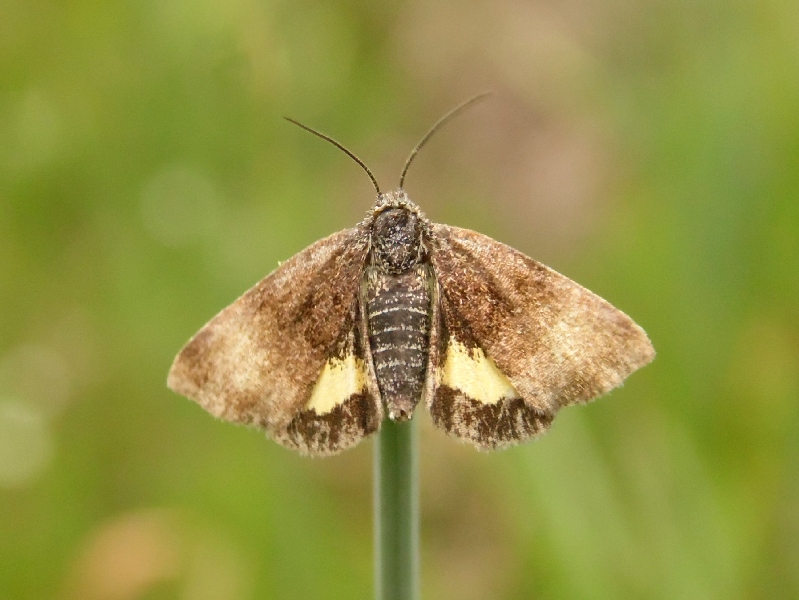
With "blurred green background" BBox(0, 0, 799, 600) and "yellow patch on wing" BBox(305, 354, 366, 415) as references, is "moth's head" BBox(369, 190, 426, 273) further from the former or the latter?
"blurred green background" BBox(0, 0, 799, 600)

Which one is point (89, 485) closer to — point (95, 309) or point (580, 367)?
point (95, 309)

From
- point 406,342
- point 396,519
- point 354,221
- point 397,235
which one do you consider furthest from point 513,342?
point 354,221

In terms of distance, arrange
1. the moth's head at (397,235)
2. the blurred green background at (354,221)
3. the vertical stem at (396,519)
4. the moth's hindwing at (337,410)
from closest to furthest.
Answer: the vertical stem at (396,519)
the moth's hindwing at (337,410)
the moth's head at (397,235)
the blurred green background at (354,221)

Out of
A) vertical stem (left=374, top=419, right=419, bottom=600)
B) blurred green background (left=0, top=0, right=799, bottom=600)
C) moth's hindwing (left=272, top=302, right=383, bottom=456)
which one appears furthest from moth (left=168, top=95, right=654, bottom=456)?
blurred green background (left=0, top=0, right=799, bottom=600)

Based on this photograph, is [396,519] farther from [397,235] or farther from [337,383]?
[397,235]

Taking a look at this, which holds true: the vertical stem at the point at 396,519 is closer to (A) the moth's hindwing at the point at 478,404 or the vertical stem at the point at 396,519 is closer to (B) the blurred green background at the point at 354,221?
(A) the moth's hindwing at the point at 478,404

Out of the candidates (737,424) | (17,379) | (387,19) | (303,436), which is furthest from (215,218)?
(737,424)

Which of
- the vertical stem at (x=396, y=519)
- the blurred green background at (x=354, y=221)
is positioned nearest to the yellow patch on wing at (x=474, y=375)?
the vertical stem at (x=396, y=519)
